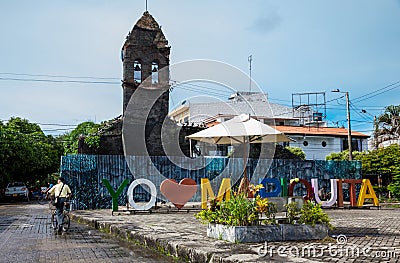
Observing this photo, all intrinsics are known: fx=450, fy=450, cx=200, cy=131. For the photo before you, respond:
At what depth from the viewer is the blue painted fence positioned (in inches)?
726

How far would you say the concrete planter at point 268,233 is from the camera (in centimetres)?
752

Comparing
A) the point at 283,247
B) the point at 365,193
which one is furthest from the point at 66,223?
the point at 365,193

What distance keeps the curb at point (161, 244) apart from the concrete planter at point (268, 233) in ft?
2.76

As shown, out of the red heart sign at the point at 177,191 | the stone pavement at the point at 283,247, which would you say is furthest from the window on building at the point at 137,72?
the stone pavement at the point at 283,247

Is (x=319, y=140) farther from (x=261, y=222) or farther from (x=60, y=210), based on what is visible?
(x=261, y=222)

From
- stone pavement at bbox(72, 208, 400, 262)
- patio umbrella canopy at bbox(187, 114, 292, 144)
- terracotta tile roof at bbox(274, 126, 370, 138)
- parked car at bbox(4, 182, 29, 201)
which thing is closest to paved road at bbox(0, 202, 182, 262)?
stone pavement at bbox(72, 208, 400, 262)

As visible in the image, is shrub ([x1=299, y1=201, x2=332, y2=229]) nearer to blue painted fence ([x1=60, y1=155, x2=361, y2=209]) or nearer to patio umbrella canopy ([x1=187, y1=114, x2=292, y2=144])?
patio umbrella canopy ([x1=187, y1=114, x2=292, y2=144])

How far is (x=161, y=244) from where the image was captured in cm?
815

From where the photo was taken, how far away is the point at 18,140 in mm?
34438

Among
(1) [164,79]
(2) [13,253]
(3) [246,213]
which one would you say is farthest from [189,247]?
(1) [164,79]

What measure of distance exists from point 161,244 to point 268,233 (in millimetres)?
1945

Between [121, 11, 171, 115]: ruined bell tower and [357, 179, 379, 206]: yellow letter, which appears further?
[121, 11, 171, 115]: ruined bell tower

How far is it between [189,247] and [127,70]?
17.2 meters

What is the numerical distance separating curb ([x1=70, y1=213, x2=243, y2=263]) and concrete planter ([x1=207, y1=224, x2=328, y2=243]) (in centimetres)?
84
